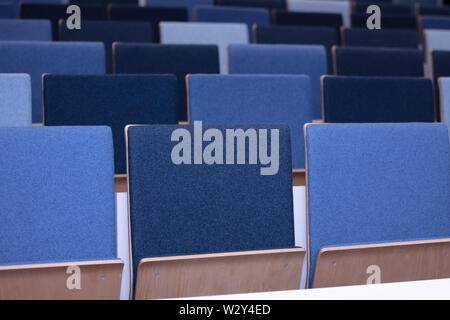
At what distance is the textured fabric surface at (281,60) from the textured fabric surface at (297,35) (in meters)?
0.10

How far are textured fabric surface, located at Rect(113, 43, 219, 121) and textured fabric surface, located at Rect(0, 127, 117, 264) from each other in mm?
320

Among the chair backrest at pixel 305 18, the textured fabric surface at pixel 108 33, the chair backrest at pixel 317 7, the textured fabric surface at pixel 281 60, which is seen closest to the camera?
the textured fabric surface at pixel 281 60

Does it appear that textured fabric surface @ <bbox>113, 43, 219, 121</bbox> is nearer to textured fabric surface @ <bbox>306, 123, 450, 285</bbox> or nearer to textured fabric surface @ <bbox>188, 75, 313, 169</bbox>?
textured fabric surface @ <bbox>188, 75, 313, 169</bbox>

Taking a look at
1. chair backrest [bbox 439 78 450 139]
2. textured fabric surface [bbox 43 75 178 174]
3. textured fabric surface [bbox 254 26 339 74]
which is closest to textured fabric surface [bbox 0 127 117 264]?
textured fabric surface [bbox 43 75 178 174]

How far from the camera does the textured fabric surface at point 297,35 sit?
38.2 inches

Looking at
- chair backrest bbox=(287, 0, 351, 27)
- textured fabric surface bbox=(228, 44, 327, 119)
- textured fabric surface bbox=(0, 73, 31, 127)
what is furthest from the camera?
chair backrest bbox=(287, 0, 351, 27)

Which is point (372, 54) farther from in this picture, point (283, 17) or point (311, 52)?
point (283, 17)

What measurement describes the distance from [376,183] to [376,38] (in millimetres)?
634

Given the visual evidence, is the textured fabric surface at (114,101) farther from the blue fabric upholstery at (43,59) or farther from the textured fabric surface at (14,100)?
the blue fabric upholstery at (43,59)

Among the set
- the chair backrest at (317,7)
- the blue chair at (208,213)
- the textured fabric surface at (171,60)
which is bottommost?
the blue chair at (208,213)

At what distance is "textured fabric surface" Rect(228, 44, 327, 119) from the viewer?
2.66 feet

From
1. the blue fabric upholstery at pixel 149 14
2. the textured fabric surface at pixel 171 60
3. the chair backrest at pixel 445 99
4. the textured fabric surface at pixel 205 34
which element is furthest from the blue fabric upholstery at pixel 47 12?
the chair backrest at pixel 445 99

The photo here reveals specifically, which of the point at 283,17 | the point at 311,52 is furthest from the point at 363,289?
the point at 283,17

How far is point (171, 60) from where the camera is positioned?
78cm
